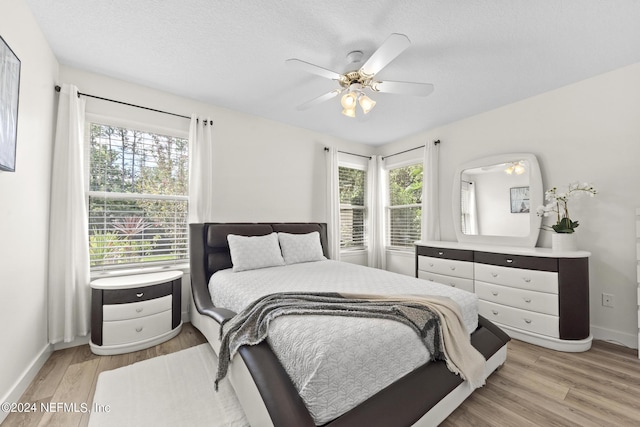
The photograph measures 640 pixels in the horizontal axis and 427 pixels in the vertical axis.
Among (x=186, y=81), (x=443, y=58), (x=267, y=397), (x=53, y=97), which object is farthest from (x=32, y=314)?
(x=443, y=58)

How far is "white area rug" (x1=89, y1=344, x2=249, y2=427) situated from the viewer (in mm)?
1554

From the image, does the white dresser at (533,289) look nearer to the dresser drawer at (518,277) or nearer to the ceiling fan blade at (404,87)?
the dresser drawer at (518,277)

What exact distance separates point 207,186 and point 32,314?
1.79 metres

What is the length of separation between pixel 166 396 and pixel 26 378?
1.04 metres

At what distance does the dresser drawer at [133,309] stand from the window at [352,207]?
2.87m

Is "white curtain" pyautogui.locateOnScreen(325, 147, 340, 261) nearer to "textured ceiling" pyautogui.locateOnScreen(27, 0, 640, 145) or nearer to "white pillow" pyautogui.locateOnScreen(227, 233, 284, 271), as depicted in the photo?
"white pillow" pyautogui.locateOnScreen(227, 233, 284, 271)

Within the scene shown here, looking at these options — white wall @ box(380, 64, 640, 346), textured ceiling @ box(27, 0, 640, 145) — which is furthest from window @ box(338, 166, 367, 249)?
white wall @ box(380, 64, 640, 346)

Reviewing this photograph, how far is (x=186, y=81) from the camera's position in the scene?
2756 millimetres

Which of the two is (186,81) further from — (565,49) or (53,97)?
(565,49)

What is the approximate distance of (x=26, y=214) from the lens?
75.6 inches

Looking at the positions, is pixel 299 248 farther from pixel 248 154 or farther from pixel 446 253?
pixel 446 253

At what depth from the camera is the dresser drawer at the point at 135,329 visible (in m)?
2.31

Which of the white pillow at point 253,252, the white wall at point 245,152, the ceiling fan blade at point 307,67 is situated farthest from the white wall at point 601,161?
the white pillow at point 253,252

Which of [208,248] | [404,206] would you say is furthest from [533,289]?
[208,248]
